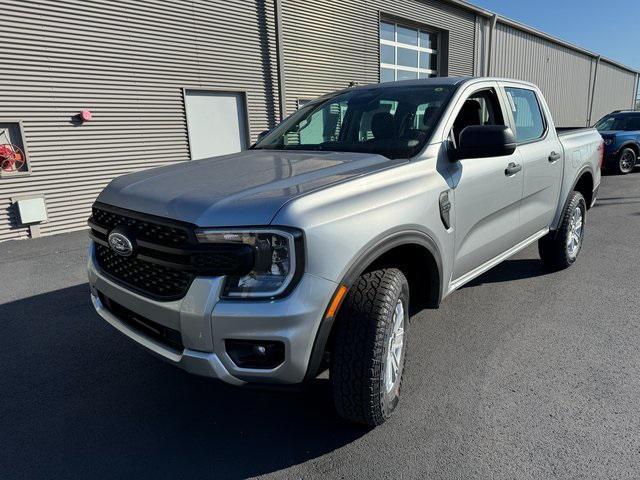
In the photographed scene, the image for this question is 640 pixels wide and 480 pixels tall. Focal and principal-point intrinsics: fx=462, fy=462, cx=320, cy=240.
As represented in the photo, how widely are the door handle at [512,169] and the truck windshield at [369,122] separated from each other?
0.73 metres

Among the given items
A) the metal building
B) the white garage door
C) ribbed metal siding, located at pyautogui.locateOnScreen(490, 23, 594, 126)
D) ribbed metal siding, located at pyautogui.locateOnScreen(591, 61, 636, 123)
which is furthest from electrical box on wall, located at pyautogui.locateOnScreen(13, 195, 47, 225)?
ribbed metal siding, located at pyautogui.locateOnScreen(591, 61, 636, 123)

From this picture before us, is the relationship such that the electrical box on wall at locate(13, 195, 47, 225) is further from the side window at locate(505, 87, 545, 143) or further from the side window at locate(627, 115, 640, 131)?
the side window at locate(627, 115, 640, 131)

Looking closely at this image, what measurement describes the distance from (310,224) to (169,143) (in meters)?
7.84

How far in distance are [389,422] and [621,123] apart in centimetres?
1415

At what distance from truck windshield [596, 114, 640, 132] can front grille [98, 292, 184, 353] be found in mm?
14438

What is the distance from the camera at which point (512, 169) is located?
3.47m

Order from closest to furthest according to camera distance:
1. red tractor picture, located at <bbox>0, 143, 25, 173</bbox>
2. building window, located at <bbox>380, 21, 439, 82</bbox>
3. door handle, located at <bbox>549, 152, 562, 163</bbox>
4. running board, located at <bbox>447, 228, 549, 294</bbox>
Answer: running board, located at <bbox>447, 228, 549, 294</bbox> → door handle, located at <bbox>549, 152, 562, 163</bbox> → red tractor picture, located at <bbox>0, 143, 25, 173</bbox> → building window, located at <bbox>380, 21, 439, 82</bbox>

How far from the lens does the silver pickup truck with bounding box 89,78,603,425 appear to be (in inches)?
76.2

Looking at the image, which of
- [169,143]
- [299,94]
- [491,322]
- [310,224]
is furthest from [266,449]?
[299,94]

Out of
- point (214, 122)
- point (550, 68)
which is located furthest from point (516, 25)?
point (214, 122)

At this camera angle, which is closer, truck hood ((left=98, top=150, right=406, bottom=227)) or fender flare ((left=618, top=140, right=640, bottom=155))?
truck hood ((left=98, top=150, right=406, bottom=227))

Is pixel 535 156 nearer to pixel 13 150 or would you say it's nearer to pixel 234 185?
pixel 234 185

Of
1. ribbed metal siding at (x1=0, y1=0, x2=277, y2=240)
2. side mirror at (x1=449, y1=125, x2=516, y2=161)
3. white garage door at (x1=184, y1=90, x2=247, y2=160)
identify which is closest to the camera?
side mirror at (x1=449, y1=125, x2=516, y2=161)

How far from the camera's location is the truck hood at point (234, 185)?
6.48 ft
